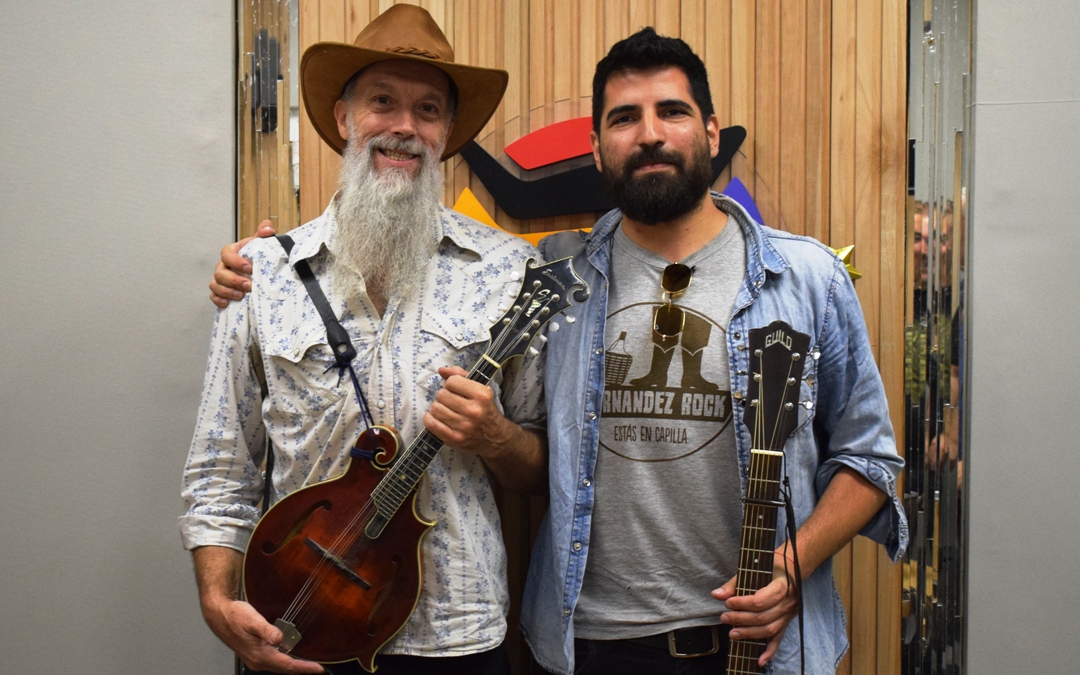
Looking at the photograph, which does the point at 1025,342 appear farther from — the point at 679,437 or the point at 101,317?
the point at 101,317

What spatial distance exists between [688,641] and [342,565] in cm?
76

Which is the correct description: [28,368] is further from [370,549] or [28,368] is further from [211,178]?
[370,549]

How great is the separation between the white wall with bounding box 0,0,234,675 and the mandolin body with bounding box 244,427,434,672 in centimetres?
84

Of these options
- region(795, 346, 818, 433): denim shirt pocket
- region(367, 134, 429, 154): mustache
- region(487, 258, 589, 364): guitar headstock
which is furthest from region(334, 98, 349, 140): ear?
region(795, 346, 818, 433): denim shirt pocket

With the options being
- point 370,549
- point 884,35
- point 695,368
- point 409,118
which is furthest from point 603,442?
point 884,35

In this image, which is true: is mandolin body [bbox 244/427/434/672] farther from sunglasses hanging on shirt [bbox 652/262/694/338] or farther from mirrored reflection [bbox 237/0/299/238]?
mirrored reflection [bbox 237/0/299/238]

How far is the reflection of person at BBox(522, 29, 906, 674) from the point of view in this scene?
1713 mm

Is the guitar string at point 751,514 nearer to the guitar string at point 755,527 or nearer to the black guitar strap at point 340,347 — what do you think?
the guitar string at point 755,527

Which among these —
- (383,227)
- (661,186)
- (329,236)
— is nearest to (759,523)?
(661,186)

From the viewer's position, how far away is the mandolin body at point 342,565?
1.68 meters

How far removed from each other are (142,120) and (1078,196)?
2685 millimetres

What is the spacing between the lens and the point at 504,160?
7.88ft

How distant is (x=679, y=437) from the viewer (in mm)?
1731

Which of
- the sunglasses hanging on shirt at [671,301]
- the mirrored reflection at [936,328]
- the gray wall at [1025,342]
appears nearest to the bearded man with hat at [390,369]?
the sunglasses hanging on shirt at [671,301]
